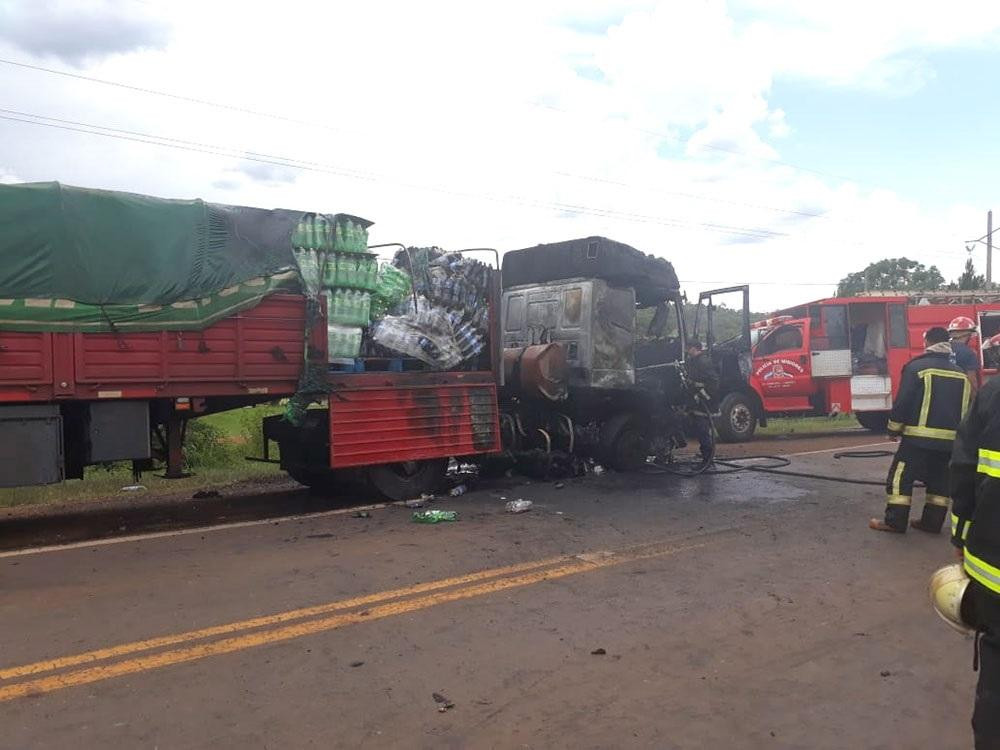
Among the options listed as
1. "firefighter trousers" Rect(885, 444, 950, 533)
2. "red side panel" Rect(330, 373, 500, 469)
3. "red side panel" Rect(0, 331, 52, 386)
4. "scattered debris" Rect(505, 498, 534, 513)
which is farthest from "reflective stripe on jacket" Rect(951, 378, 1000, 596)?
"red side panel" Rect(0, 331, 52, 386)

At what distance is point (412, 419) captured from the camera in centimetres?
796

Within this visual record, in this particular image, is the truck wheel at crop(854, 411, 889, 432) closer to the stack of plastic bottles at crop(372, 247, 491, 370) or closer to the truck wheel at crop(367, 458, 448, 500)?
the stack of plastic bottles at crop(372, 247, 491, 370)

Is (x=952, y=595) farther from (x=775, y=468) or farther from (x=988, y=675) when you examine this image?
(x=775, y=468)

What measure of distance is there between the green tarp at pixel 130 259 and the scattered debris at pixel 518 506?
291 centimetres

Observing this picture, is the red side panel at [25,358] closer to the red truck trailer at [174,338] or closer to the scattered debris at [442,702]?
the red truck trailer at [174,338]

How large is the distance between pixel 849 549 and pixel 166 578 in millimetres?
4984

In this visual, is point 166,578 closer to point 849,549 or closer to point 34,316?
point 34,316

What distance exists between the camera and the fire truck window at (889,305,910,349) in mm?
16016

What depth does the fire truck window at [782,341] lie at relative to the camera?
15641 millimetres

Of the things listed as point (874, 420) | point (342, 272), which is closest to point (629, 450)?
point (342, 272)

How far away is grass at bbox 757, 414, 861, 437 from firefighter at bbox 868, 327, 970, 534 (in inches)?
366

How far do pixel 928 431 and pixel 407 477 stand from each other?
489 centimetres

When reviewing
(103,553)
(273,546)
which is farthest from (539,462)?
(103,553)

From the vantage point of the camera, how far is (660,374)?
10242 mm
